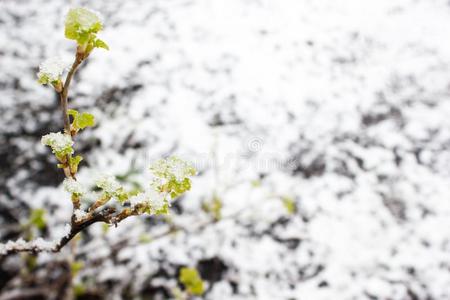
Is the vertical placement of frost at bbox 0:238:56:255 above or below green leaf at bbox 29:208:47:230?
above

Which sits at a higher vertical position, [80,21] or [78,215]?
[80,21]

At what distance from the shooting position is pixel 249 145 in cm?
173

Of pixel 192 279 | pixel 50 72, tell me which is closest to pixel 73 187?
pixel 50 72

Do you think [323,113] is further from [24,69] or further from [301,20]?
[24,69]

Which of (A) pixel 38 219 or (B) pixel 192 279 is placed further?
(A) pixel 38 219

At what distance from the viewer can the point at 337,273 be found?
1391mm

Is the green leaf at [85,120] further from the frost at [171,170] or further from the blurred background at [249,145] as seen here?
the blurred background at [249,145]

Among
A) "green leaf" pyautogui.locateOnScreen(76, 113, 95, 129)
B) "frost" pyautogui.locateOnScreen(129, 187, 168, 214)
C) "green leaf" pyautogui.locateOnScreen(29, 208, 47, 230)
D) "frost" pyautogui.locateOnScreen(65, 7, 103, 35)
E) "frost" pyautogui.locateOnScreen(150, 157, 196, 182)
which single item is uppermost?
"frost" pyautogui.locateOnScreen(65, 7, 103, 35)

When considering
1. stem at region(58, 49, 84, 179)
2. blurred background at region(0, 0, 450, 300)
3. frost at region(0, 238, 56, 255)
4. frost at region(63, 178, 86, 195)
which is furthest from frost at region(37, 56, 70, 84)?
blurred background at region(0, 0, 450, 300)

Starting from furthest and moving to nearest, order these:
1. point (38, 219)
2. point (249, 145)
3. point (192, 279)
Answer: point (249, 145), point (38, 219), point (192, 279)

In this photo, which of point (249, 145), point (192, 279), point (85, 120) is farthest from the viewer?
point (249, 145)

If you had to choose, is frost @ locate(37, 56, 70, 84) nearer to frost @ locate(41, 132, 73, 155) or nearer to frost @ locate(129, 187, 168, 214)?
frost @ locate(41, 132, 73, 155)

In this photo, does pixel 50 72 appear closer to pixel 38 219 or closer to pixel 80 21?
pixel 80 21

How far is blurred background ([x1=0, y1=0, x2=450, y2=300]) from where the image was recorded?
1395 mm
